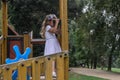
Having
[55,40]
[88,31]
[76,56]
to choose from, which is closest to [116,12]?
[88,31]

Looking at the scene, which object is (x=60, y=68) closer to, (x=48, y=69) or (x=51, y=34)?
(x=48, y=69)

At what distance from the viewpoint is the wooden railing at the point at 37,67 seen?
190 inches

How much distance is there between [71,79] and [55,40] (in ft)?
26.6

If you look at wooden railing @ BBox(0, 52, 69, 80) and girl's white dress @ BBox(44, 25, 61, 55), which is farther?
girl's white dress @ BBox(44, 25, 61, 55)

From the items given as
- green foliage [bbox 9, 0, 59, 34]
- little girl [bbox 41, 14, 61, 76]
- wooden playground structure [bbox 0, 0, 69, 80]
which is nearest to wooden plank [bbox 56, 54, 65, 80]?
wooden playground structure [bbox 0, 0, 69, 80]

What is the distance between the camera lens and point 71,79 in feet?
49.8

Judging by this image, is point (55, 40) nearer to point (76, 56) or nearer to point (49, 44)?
point (49, 44)

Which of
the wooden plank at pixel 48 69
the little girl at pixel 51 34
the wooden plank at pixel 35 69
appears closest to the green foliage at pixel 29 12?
the little girl at pixel 51 34

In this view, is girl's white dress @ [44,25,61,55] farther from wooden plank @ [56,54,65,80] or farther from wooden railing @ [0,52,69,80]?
wooden plank @ [56,54,65,80]

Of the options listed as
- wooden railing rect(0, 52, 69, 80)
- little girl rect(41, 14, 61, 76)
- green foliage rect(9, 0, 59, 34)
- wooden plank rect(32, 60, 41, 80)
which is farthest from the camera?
green foliage rect(9, 0, 59, 34)

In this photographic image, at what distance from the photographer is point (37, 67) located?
5621 millimetres

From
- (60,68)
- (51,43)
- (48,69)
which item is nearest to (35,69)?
(48,69)

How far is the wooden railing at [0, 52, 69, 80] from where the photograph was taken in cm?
482

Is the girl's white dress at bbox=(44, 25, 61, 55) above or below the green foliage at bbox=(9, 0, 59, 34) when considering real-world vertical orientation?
below
